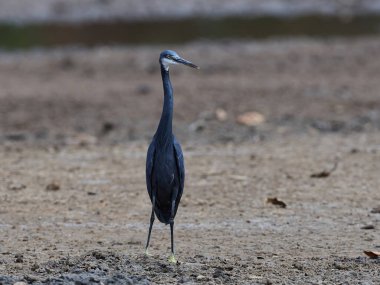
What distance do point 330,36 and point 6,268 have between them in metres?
15.5

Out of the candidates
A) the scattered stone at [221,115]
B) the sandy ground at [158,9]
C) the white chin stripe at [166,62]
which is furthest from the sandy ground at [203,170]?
the sandy ground at [158,9]

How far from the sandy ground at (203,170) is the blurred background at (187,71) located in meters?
0.05

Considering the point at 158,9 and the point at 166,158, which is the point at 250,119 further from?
the point at 158,9

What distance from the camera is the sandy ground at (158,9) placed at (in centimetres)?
2644

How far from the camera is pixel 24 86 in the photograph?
17.2 meters

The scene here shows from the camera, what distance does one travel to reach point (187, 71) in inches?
704

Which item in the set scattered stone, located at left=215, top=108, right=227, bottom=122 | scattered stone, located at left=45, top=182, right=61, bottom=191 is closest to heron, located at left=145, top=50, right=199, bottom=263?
scattered stone, located at left=45, top=182, right=61, bottom=191

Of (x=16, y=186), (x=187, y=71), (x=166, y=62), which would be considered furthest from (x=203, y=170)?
(x=187, y=71)

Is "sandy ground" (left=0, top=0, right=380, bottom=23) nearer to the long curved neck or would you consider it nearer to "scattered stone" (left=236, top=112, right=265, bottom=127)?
"scattered stone" (left=236, top=112, right=265, bottom=127)

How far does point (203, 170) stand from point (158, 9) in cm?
1624

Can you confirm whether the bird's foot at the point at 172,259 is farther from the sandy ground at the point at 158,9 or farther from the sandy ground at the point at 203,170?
the sandy ground at the point at 158,9

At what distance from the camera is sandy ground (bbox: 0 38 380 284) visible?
7.96 m

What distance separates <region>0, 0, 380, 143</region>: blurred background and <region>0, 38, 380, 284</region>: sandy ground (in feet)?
0.18

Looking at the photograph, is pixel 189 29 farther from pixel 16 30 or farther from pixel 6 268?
pixel 6 268
